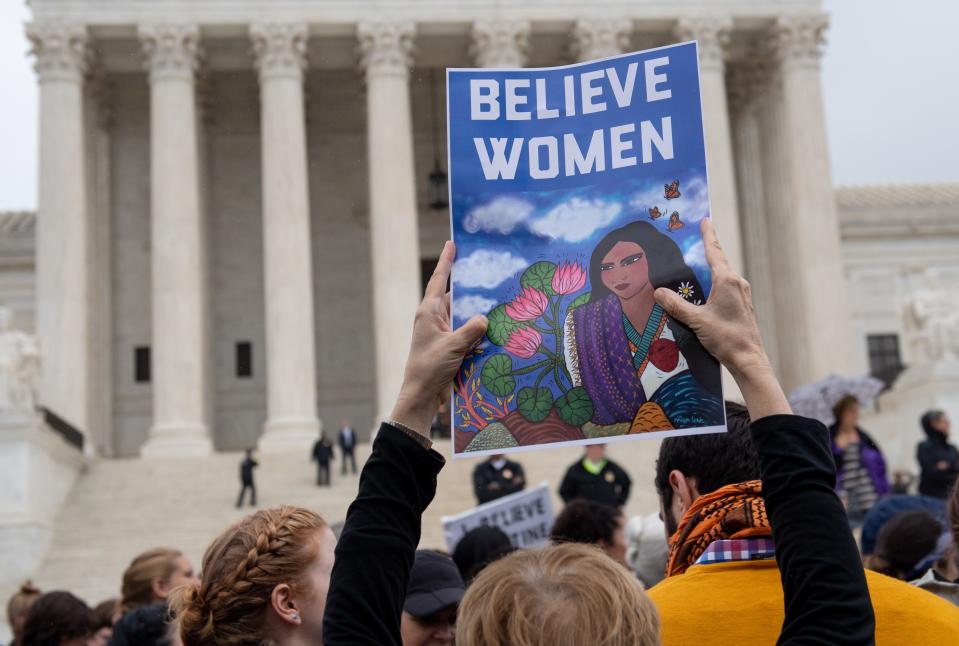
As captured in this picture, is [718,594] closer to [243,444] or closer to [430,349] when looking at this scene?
[430,349]

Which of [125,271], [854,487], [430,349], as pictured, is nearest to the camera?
[430,349]

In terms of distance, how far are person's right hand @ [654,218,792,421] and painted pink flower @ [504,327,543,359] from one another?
1.40 feet

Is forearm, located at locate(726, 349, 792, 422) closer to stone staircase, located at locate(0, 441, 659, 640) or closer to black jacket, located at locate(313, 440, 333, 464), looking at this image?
stone staircase, located at locate(0, 441, 659, 640)

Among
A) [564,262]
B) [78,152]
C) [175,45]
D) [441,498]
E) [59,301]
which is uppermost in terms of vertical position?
[175,45]

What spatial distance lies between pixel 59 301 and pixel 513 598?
39605 mm

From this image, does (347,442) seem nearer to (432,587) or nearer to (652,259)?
(432,587)

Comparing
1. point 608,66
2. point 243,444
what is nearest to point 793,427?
point 608,66

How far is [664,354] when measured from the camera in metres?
4.12

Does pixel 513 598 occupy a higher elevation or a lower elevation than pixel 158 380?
lower

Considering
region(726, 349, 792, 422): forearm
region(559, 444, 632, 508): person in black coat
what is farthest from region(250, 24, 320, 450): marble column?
region(726, 349, 792, 422): forearm

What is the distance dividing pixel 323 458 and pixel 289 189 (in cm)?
1120

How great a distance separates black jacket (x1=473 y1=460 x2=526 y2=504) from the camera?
779 inches

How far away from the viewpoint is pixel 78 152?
137 ft

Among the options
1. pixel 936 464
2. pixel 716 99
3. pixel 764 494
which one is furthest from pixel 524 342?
pixel 716 99
